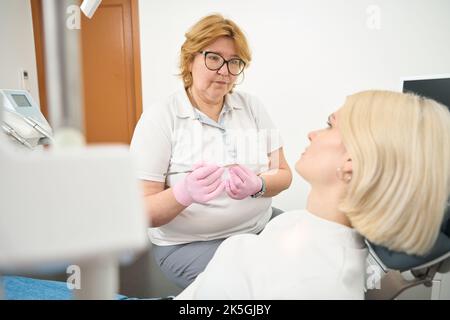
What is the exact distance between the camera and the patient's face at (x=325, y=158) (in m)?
0.76

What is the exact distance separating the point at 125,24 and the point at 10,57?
0.38 metres

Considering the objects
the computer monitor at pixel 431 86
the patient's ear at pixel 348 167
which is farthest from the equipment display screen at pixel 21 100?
the computer monitor at pixel 431 86

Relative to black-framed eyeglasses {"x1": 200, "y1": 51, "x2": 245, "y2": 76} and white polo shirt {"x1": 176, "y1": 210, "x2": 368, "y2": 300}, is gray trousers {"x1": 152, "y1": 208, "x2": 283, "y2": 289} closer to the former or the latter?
white polo shirt {"x1": 176, "y1": 210, "x2": 368, "y2": 300}

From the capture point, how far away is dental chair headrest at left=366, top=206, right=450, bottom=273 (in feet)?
2.33

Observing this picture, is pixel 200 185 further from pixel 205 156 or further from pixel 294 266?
pixel 294 266

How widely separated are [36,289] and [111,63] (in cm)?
70

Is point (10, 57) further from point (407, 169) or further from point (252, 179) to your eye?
point (407, 169)

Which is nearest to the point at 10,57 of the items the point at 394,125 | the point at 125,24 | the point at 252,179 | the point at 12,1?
the point at 12,1

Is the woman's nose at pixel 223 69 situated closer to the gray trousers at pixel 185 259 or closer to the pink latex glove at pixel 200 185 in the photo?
the pink latex glove at pixel 200 185

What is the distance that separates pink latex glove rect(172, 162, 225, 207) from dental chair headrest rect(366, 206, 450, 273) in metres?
0.44

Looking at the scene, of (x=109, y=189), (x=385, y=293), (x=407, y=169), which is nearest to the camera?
(x=109, y=189)

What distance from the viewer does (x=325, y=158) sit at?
0.77m

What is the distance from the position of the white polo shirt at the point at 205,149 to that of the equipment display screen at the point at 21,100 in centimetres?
33

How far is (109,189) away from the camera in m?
0.24
